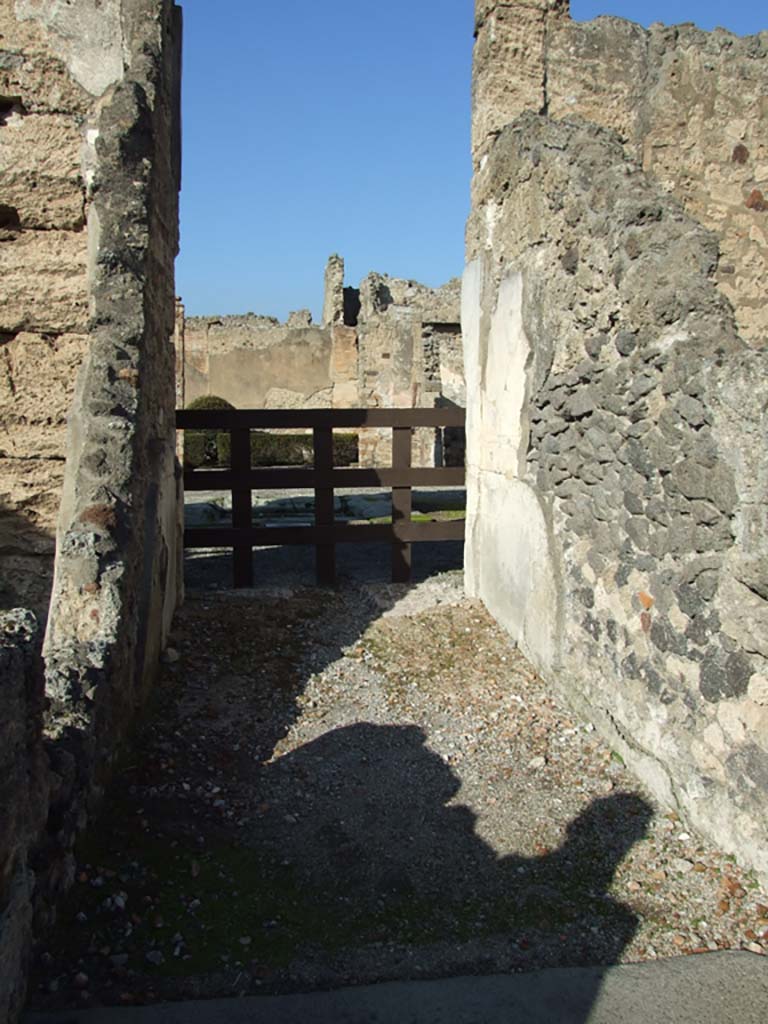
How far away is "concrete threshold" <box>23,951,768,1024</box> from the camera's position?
2125 millimetres

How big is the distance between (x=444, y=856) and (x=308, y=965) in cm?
73

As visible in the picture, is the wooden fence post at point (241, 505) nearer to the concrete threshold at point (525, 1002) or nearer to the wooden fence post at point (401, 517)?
the wooden fence post at point (401, 517)

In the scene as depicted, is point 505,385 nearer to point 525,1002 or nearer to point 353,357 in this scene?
point 525,1002

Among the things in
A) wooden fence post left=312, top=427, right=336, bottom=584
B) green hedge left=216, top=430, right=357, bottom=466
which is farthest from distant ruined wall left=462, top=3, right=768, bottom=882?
green hedge left=216, top=430, right=357, bottom=466

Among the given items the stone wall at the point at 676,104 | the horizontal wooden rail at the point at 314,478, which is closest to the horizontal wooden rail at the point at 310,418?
the horizontal wooden rail at the point at 314,478

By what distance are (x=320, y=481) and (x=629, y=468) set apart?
289 centimetres

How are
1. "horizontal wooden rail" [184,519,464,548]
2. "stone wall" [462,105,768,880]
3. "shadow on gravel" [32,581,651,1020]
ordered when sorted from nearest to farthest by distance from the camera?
"shadow on gravel" [32,581,651,1020] → "stone wall" [462,105,768,880] → "horizontal wooden rail" [184,519,464,548]

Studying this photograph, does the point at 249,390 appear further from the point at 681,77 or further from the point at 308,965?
the point at 308,965

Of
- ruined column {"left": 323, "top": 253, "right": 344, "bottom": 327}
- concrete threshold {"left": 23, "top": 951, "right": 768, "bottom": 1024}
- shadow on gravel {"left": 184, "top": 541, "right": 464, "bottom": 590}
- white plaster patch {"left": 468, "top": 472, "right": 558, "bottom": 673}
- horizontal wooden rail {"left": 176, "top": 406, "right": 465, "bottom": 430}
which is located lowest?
concrete threshold {"left": 23, "top": 951, "right": 768, "bottom": 1024}

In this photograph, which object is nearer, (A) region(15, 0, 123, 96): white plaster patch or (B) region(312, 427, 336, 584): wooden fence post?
(A) region(15, 0, 123, 96): white plaster patch

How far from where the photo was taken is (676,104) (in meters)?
5.39

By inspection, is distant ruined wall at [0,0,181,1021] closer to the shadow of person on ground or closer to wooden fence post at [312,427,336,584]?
the shadow of person on ground

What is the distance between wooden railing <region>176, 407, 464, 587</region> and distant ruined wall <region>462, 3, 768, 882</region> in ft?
2.25

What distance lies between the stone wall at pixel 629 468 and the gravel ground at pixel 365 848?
0.27 m
